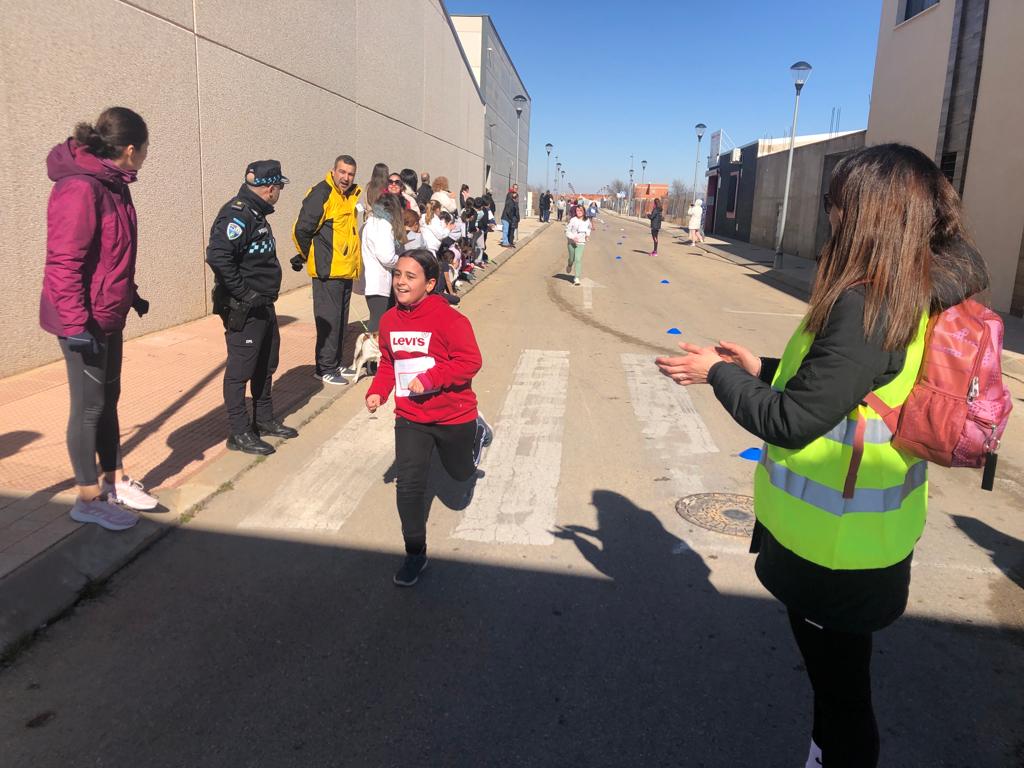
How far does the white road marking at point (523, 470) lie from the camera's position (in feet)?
15.0

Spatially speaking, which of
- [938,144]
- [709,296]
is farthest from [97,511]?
[938,144]

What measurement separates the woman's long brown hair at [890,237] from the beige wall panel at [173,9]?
29.9ft

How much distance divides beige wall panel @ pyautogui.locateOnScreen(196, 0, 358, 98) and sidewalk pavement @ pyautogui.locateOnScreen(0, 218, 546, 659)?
434cm

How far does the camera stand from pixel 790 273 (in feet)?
68.2

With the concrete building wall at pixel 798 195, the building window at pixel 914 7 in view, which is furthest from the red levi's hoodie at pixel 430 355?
the concrete building wall at pixel 798 195

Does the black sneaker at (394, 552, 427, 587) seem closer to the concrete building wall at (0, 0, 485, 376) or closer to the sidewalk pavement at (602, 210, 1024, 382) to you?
the sidewalk pavement at (602, 210, 1024, 382)

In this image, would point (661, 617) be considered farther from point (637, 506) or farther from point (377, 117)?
point (377, 117)

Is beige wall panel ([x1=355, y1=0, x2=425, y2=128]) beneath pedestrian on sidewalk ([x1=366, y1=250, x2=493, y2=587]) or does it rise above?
above

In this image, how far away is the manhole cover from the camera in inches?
183

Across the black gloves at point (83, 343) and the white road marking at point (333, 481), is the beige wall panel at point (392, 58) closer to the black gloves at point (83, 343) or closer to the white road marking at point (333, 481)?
the white road marking at point (333, 481)

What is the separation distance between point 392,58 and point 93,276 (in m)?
17.1

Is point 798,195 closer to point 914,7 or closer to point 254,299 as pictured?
point 914,7

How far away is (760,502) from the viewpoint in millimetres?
2211

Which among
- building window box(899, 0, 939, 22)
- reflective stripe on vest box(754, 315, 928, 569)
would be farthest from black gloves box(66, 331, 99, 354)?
building window box(899, 0, 939, 22)
